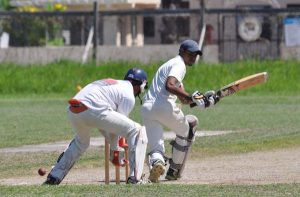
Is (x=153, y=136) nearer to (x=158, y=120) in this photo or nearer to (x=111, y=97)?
(x=158, y=120)

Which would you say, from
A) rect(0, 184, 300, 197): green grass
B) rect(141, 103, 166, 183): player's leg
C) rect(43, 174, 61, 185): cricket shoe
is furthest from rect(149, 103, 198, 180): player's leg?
rect(0, 184, 300, 197): green grass

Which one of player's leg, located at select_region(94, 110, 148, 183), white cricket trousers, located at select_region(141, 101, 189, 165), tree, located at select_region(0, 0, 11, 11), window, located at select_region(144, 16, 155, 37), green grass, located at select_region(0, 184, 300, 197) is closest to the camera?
green grass, located at select_region(0, 184, 300, 197)

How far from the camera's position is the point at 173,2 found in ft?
173

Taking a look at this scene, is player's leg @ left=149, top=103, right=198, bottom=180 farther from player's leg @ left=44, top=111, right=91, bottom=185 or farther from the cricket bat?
player's leg @ left=44, top=111, right=91, bottom=185

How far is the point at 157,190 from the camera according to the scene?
43.6ft

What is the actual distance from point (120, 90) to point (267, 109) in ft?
53.3

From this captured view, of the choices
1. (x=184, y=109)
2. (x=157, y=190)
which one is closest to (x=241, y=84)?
(x=157, y=190)

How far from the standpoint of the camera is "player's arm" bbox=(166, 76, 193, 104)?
51.0 ft

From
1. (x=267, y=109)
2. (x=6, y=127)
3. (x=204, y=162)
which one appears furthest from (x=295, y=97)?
(x=204, y=162)

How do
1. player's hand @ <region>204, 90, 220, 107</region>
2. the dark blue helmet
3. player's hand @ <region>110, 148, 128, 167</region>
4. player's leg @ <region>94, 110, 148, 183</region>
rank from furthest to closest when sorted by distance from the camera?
player's hand @ <region>204, 90, 220, 107</region> → the dark blue helmet → player's hand @ <region>110, 148, 128, 167</region> → player's leg @ <region>94, 110, 148, 183</region>

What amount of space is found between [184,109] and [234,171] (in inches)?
528

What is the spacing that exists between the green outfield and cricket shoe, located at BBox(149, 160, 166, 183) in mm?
1541

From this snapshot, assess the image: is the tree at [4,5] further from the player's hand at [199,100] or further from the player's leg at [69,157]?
the player's leg at [69,157]

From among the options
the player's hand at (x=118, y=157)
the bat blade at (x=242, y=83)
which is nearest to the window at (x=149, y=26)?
the bat blade at (x=242, y=83)
